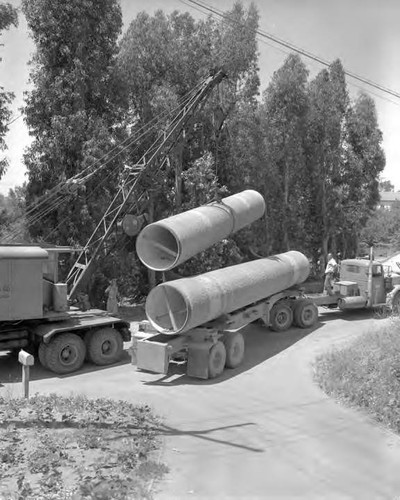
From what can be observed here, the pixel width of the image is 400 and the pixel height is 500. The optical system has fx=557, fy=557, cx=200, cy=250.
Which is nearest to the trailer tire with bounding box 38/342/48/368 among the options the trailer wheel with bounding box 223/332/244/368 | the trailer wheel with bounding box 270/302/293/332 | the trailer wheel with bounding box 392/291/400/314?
the trailer wheel with bounding box 223/332/244/368

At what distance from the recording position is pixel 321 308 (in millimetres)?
19828

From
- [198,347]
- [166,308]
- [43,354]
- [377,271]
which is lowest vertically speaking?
[43,354]

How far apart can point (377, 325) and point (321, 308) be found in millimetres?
2916

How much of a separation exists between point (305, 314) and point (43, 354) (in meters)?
8.10

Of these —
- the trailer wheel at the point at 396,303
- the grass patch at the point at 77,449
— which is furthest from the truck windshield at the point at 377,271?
the grass patch at the point at 77,449

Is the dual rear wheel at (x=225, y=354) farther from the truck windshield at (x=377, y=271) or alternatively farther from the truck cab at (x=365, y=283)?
the truck windshield at (x=377, y=271)

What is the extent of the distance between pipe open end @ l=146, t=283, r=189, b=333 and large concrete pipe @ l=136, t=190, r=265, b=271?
993mm

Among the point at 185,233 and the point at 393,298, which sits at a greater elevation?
the point at 185,233

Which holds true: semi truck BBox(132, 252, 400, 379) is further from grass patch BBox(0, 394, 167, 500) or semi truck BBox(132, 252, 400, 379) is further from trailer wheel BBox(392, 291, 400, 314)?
trailer wheel BBox(392, 291, 400, 314)

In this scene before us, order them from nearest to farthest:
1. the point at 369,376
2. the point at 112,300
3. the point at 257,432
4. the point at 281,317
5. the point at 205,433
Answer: the point at 205,433 → the point at 257,432 → the point at 369,376 → the point at 281,317 → the point at 112,300

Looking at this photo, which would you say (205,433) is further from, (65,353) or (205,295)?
(65,353)

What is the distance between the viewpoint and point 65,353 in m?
12.4

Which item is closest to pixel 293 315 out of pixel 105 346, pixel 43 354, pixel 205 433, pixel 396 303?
pixel 396 303

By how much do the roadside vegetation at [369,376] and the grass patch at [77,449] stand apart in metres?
3.66
